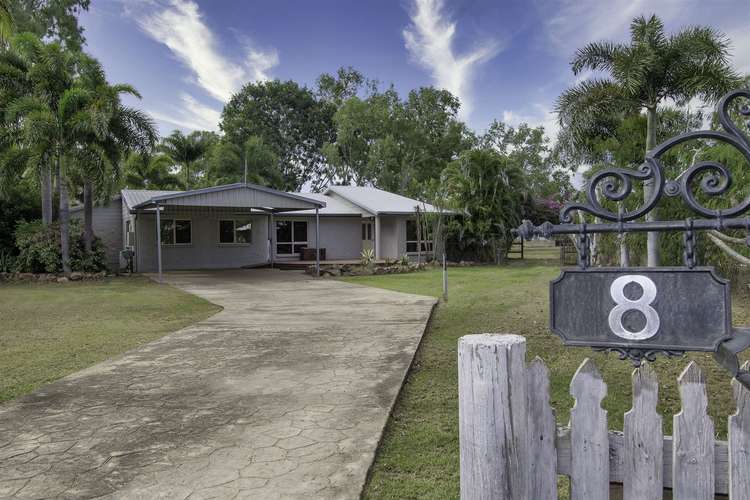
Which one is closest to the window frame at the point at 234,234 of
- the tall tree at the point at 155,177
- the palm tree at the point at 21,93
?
the palm tree at the point at 21,93

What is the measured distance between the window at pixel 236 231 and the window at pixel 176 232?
131cm

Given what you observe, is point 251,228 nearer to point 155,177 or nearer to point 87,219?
point 87,219

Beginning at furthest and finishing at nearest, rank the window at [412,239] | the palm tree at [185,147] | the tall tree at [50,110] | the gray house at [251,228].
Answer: the palm tree at [185,147], the window at [412,239], the gray house at [251,228], the tall tree at [50,110]

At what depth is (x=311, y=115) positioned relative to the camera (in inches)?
1826

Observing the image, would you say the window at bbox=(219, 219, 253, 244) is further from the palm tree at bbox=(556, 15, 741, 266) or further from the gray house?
the palm tree at bbox=(556, 15, 741, 266)

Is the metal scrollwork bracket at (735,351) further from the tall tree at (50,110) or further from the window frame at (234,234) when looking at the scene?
the window frame at (234,234)

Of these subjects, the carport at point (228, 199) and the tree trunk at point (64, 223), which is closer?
the carport at point (228, 199)

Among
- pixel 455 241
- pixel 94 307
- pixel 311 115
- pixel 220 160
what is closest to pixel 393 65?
pixel 311 115

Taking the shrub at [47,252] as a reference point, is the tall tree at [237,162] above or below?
above

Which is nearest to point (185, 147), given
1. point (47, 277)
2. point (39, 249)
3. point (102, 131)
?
point (39, 249)

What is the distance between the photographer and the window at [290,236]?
24.5m

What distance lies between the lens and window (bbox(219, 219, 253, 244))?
22.5 metres

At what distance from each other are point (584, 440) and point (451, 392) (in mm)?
3103

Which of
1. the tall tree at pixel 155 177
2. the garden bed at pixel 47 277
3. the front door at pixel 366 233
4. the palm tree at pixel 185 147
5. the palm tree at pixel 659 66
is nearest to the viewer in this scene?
the palm tree at pixel 659 66
